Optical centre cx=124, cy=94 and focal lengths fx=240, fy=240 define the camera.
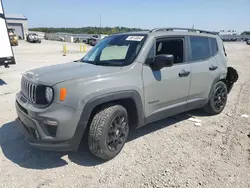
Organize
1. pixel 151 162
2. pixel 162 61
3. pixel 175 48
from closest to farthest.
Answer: pixel 151 162
pixel 162 61
pixel 175 48

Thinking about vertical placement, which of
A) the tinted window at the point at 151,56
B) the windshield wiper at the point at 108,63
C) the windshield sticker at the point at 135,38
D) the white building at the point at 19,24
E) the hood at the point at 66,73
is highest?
the windshield sticker at the point at 135,38

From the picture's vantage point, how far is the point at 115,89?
10.9 feet

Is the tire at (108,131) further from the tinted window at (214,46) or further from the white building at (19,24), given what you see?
the white building at (19,24)

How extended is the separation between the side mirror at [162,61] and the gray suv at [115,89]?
0.01 m

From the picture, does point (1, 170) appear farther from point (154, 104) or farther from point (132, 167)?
point (154, 104)

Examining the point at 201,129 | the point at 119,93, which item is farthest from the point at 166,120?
the point at 119,93

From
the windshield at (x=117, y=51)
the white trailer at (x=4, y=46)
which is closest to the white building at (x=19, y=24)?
the white trailer at (x=4, y=46)

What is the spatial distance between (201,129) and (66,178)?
2.76m

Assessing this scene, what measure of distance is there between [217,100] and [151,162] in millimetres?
2709

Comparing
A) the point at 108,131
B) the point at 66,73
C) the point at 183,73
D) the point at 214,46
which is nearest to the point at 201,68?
the point at 183,73

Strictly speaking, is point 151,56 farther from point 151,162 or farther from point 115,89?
point 151,162

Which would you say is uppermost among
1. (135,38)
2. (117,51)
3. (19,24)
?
(135,38)

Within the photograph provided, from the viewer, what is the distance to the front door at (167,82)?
378 cm

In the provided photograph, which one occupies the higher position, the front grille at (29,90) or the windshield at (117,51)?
the windshield at (117,51)
